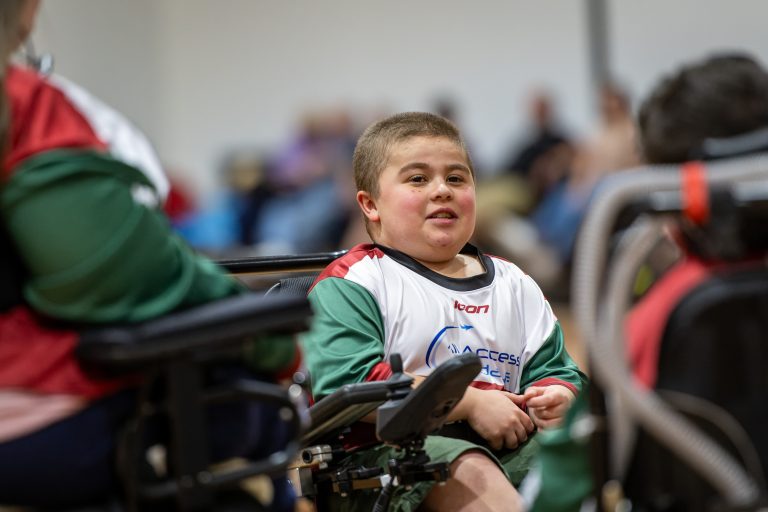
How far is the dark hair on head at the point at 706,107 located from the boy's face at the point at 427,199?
0.80 meters

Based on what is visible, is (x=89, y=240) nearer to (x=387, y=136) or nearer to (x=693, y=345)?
(x=693, y=345)

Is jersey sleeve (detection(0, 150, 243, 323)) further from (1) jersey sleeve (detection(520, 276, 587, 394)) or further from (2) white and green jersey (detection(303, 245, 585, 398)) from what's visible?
(1) jersey sleeve (detection(520, 276, 587, 394))

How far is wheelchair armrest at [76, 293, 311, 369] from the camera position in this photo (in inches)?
55.4

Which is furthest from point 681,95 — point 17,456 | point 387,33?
point 387,33

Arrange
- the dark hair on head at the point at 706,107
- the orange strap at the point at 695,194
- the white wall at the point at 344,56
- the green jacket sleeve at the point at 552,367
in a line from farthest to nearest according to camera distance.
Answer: the white wall at the point at 344,56 → the green jacket sleeve at the point at 552,367 → the dark hair on head at the point at 706,107 → the orange strap at the point at 695,194

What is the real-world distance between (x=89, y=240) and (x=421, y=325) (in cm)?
94

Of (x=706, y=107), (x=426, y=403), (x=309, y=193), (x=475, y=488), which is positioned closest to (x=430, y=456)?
(x=475, y=488)

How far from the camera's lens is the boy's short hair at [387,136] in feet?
7.98

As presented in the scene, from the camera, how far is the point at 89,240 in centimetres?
142

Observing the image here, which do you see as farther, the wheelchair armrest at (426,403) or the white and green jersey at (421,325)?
the white and green jersey at (421,325)

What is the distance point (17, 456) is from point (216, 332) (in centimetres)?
31

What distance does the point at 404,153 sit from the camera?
2.40 metres

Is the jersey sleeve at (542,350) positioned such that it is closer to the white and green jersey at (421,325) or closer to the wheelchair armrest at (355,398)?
the white and green jersey at (421,325)

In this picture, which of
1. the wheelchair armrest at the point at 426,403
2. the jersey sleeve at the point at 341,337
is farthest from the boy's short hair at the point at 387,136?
the wheelchair armrest at the point at 426,403
